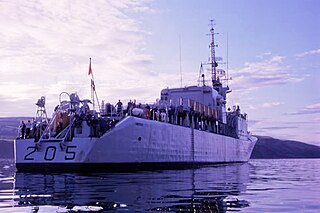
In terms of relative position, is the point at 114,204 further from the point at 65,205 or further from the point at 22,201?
the point at 22,201

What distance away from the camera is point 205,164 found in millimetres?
51875

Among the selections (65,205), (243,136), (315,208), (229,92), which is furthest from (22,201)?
(243,136)

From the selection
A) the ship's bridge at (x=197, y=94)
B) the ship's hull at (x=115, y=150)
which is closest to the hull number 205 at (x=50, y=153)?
the ship's hull at (x=115, y=150)

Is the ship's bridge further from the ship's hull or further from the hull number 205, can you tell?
the hull number 205

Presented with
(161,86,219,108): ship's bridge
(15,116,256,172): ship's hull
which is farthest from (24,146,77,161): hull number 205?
(161,86,219,108): ship's bridge

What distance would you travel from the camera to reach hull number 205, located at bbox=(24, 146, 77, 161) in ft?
108

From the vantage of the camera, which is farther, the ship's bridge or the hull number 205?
the ship's bridge

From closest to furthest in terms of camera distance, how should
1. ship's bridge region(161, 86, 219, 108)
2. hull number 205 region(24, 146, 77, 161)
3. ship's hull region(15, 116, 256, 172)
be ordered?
ship's hull region(15, 116, 256, 172)
hull number 205 region(24, 146, 77, 161)
ship's bridge region(161, 86, 219, 108)

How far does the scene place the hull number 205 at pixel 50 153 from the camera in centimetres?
3287

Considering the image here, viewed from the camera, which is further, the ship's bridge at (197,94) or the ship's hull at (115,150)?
the ship's bridge at (197,94)

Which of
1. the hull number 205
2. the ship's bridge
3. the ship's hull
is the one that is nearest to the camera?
the ship's hull

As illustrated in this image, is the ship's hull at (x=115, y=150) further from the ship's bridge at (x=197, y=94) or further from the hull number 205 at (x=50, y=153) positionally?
the ship's bridge at (x=197, y=94)

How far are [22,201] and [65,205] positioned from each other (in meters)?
1.94

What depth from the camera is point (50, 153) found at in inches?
1332
